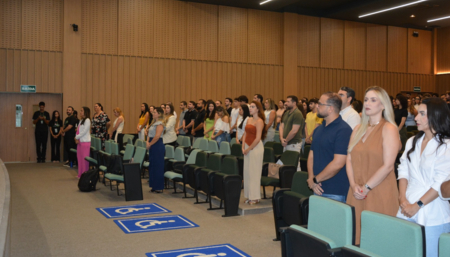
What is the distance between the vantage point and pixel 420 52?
18.4 meters

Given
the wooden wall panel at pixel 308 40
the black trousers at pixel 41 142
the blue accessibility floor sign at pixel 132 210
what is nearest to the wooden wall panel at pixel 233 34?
the wooden wall panel at pixel 308 40

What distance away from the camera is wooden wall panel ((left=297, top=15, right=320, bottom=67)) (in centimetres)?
1591

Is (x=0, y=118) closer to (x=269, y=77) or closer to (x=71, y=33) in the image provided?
(x=71, y=33)

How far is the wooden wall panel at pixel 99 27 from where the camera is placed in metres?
12.8

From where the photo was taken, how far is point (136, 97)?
13.5 metres

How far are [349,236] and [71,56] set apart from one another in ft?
38.6

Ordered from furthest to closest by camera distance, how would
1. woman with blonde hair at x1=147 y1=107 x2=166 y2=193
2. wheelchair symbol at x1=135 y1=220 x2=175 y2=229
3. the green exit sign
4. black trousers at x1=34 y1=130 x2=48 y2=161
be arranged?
black trousers at x1=34 y1=130 x2=48 y2=161 → the green exit sign → woman with blonde hair at x1=147 y1=107 x2=166 y2=193 → wheelchair symbol at x1=135 y1=220 x2=175 y2=229

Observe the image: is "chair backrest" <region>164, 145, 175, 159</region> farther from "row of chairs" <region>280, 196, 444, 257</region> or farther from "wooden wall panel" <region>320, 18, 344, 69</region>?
"wooden wall panel" <region>320, 18, 344, 69</region>

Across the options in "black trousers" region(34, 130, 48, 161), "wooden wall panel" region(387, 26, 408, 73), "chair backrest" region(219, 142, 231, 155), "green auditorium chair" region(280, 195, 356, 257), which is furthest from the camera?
"wooden wall panel" region(387, 26, 408, 73)

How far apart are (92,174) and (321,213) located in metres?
5.84

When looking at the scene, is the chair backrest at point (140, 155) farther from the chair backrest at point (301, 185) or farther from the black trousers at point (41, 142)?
the black trousers at point (41, 142)

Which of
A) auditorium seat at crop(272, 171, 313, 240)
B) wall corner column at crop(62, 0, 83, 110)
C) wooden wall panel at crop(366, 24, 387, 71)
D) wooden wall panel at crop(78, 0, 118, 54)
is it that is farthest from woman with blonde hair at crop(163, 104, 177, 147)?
wooden wall panel at crop(366, 24, 387, 71)

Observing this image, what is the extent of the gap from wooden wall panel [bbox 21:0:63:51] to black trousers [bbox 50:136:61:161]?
2712 millimetres

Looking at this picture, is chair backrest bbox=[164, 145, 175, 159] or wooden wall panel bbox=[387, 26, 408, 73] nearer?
chair backrest bbox=[164, 145, 175, 159]
